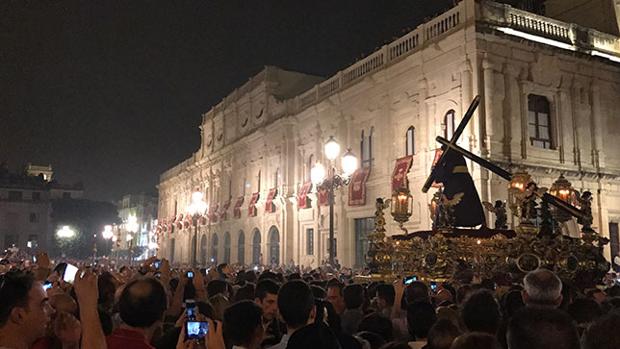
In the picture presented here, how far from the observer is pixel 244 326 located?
13.9 ft

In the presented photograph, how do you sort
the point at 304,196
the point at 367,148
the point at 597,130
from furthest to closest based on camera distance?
1. the point at 304,196
2. the point at 367,148
3. the point at 597,130

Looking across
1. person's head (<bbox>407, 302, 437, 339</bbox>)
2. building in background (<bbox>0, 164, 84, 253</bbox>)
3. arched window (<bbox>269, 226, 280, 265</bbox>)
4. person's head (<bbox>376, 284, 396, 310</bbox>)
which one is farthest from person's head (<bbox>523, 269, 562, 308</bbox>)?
building in background (<bbox>0, 164, 84, 253</bbox>)

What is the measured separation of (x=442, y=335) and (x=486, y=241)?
867cm

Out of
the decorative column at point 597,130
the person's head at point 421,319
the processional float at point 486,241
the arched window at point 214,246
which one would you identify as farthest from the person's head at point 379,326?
the arched window at point 214,246

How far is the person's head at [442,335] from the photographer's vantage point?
4203 millimetres

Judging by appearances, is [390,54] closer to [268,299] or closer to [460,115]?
[460,115]

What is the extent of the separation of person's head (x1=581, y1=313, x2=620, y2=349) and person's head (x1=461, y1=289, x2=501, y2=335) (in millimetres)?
1933

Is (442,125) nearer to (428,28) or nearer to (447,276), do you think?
(428,28)

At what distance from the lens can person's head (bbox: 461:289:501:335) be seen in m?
4.68

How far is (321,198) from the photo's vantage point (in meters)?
32.3

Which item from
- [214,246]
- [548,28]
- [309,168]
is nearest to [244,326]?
[548,28]

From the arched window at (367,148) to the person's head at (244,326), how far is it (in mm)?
26742

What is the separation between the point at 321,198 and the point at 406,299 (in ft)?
81.2

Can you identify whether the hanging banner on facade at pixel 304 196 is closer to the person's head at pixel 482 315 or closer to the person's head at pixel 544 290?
the person's head at pixel 482 315
